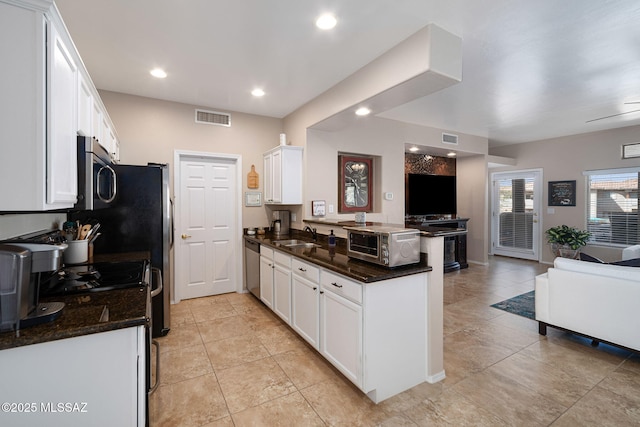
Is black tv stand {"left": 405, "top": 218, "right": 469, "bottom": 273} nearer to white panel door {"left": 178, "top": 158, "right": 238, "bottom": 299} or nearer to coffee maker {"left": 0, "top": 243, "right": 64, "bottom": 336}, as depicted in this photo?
white panel door {"left": 178, "top": 158, "right": 238, "bottom": 299}

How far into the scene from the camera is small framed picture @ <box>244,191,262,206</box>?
14.5 feet

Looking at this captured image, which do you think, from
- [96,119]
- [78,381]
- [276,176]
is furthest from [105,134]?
[78,381]

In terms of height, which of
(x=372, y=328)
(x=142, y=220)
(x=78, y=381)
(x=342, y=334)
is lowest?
(x=342, y=334)

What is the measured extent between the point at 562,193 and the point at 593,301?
4.72 m

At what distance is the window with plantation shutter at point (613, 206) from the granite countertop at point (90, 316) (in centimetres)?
780

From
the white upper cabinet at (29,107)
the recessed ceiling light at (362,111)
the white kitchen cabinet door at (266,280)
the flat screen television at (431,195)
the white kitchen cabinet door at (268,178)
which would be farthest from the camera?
the flat screen television at (431,195)

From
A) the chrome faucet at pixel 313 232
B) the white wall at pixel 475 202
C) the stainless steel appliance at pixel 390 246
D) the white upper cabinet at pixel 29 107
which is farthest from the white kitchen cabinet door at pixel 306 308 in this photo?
the white wall at pixel 475 202

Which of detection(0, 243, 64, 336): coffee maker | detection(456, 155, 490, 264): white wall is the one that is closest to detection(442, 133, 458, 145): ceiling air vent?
detection(456, 155, 490, 264): white wall

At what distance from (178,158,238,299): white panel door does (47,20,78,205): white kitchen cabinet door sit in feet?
8.27

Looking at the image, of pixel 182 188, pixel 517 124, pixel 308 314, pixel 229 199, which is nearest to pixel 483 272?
pixel 517 124

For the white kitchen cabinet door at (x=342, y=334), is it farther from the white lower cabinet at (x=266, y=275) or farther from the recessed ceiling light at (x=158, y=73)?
the recessed ceiling light at (x=158, y=73)

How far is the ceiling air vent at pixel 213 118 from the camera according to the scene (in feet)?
→ 13.3

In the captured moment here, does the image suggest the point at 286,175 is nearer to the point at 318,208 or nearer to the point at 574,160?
the point at 318,208

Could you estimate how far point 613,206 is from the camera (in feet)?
18.7
